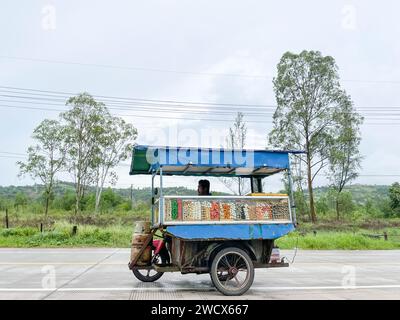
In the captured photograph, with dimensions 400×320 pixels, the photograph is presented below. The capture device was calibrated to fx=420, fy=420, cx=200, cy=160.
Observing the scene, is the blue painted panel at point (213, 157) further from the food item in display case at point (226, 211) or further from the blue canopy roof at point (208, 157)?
the food item in display case at point (226, 211)

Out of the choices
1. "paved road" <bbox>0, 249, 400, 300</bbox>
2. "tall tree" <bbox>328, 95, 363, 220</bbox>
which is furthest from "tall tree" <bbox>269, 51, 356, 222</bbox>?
"paved road" <bbox>0, 249, 400, 300</bbox>

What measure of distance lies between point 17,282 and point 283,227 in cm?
515

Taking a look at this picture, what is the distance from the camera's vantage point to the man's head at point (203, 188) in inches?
312

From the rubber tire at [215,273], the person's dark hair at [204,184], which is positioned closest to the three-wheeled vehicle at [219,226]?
the rubber tire at [215,273]

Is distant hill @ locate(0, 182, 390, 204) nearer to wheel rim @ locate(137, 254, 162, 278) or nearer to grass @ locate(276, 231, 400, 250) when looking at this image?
wheel rim @ locate(137, 254, 162, 278)

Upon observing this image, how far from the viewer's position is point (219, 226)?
6977mm

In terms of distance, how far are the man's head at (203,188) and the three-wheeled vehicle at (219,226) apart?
0.66 m

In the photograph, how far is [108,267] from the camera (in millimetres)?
10758

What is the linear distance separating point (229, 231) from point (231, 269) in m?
0.66

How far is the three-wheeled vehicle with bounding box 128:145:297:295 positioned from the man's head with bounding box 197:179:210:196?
658 mm

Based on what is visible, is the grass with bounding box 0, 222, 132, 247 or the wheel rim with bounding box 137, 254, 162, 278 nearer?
the wheel rim with bounding box 137, 254, 162, 278

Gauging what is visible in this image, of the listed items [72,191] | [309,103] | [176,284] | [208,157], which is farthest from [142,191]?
[208,157]

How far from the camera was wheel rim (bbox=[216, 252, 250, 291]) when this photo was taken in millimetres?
7004
